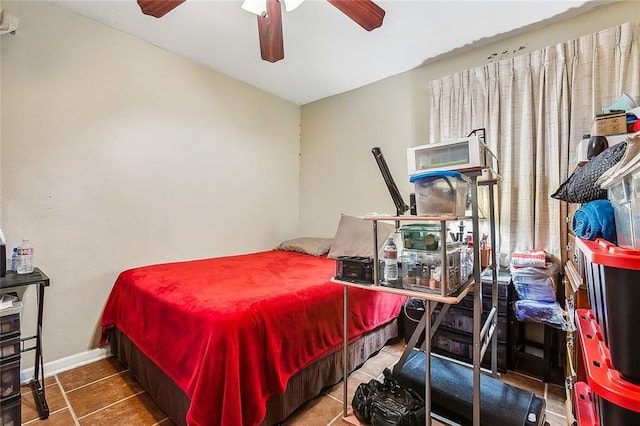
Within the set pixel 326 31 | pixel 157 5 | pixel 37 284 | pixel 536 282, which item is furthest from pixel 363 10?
pixel 37 284

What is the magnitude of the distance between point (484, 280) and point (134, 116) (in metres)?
3.21

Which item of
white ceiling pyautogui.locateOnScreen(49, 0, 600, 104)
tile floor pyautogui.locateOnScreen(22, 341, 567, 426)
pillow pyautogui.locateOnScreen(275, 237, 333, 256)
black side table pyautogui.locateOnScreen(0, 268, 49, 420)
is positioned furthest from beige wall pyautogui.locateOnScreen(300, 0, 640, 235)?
black side table pyautogui.locateOnScreen(0, 268, 49, 420)

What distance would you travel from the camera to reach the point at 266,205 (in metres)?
3.76

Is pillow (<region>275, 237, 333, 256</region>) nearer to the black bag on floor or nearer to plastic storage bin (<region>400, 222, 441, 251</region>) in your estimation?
the black bag on floor

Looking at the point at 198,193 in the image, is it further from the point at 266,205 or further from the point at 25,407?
the point at 25,407

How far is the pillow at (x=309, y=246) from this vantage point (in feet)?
10.9

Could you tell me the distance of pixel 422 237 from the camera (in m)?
1.39

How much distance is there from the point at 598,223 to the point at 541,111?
1.87m

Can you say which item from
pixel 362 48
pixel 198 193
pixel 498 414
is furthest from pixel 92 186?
pixel 498 414

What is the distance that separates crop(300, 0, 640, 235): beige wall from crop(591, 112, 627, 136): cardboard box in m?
1.22

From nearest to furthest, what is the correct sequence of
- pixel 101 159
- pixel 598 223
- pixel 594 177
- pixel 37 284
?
pixel 598 223 → pixel 594 177 → pixel 37 284 → pixel 101 159

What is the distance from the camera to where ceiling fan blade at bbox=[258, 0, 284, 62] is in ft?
5.72

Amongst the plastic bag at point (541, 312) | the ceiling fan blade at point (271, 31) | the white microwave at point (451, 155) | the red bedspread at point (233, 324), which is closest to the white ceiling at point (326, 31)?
the ceiling fan blade at point (271, 31)

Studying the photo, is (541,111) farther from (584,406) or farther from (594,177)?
(584,406)
